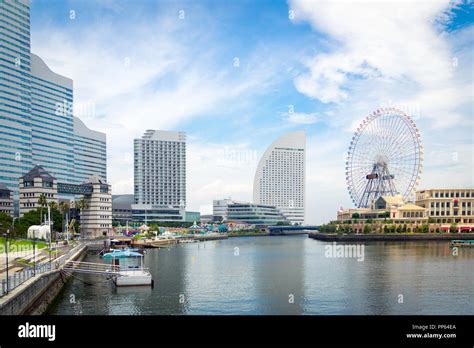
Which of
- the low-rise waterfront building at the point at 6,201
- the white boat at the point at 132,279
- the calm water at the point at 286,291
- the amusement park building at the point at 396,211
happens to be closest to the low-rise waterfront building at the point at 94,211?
the low-rise waterfront building at the point at 6,201

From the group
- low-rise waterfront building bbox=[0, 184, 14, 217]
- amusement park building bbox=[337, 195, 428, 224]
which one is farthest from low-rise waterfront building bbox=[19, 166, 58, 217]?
amusement park building bbox=[337, 195, 428, 224]

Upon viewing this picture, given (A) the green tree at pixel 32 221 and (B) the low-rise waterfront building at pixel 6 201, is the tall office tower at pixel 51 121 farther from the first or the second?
(A) the green tree at pixel 32 221

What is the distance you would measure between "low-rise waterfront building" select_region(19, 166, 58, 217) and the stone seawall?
69486 millimetres

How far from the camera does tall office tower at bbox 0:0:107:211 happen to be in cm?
12988

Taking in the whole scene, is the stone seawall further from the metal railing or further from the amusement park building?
the amusement park building

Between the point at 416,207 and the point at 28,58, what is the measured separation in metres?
122

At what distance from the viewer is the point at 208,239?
168 m

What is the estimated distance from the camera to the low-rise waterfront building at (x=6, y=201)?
116125 millimetres

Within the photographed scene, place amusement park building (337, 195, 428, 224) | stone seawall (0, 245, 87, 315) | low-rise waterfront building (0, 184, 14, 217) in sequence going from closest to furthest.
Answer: stone seawall (0, 245, 87, 315) < low-rise waterfront building (0, 184, 14, 217) < amusement park building (337, 195, 428, 224)

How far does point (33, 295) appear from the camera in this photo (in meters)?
30.8

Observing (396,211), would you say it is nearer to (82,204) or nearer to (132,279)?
(82,204)

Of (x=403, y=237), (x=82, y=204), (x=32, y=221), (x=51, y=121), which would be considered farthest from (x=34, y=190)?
(x=403, y=237)

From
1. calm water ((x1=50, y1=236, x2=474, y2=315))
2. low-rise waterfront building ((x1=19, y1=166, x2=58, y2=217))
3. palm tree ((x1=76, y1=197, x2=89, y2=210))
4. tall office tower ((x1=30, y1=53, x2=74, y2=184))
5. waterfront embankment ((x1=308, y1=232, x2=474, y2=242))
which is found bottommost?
waterfront embankment ((x1=308, y1=232, x2=474, y2=242))

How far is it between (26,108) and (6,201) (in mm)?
34074
